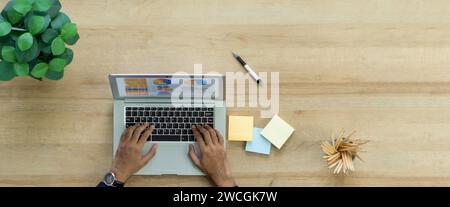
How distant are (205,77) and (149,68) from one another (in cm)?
17

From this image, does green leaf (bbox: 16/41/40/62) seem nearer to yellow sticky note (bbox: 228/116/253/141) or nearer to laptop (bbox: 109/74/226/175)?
laptop (bbox: 109/74/226/175)

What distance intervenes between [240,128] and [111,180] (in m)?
0.34

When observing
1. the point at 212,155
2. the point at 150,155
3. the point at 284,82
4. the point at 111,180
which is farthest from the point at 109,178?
the point at 284,82

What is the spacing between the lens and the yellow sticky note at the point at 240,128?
3.59 feet

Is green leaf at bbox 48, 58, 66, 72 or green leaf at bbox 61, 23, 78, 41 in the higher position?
green leaf at bbox 61, 23, 78, 41

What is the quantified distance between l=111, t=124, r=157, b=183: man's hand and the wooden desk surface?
0.04 meters

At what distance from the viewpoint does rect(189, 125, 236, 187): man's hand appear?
3.55 ft

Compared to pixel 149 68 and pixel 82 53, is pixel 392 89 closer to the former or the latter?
pixel 149 68

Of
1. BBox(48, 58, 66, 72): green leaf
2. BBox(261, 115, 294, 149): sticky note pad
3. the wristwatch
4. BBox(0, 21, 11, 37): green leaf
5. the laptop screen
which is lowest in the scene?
the wristwatch

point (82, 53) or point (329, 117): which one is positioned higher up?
point (82, 53)

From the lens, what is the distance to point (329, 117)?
110cm

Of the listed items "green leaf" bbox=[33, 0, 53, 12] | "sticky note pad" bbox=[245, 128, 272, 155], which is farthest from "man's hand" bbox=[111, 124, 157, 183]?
"green leaf" bbox=[33, 0, 53, 12]
